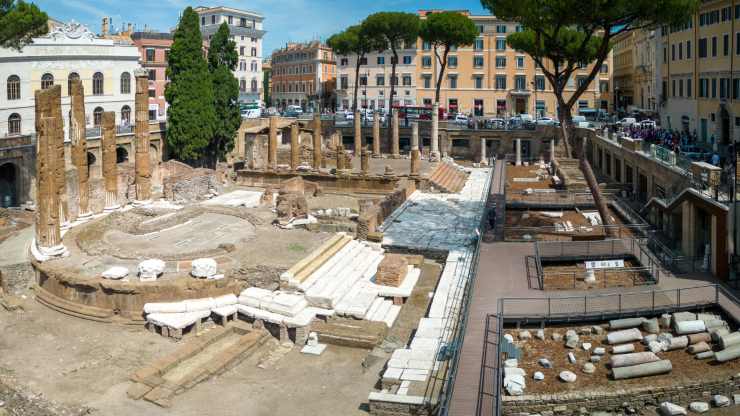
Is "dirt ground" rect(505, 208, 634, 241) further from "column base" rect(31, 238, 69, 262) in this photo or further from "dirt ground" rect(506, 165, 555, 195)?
"column base" rect(31, 238, 69, 262)

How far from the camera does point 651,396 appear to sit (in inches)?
573

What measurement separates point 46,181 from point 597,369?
1909 centimetres

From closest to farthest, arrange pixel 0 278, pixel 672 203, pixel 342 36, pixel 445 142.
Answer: pixel 0 278
pixel 672 203
pixel 445 142
pixel 342 36

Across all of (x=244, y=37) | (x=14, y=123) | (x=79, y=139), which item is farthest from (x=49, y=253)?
(x=244, y=37)

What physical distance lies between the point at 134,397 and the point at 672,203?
19190 millimetres

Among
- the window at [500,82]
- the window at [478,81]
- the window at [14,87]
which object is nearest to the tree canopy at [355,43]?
the window at [478,81]

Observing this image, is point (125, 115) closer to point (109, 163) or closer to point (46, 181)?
point (109, 163)

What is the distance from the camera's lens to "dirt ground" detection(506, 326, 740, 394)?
1493 cm

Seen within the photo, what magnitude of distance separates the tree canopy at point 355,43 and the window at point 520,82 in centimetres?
1545

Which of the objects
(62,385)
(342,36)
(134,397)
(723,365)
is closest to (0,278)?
(62,385)

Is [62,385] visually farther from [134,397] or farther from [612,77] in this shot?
[612,77]

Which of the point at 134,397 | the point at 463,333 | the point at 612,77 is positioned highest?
the point at 612,77

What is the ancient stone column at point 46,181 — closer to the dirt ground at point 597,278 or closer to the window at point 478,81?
the dirt ground at point 597,278

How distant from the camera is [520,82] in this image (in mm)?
71312
